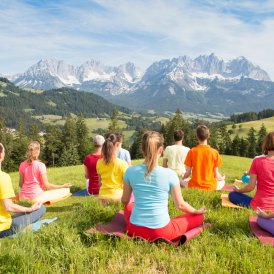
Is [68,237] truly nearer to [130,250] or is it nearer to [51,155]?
[130,250]

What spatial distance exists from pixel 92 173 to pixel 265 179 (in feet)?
23.4

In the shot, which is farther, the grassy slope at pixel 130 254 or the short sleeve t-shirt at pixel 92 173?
the short sleeve t-shirt at pixel 92 173

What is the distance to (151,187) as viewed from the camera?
6.46 meters

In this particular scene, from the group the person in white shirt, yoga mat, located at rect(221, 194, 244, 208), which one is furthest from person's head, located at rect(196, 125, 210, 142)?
the person in white shirt

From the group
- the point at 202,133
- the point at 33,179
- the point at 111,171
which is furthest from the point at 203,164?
the point at 33,179

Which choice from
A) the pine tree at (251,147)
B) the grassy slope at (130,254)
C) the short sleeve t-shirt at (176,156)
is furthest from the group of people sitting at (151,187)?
the pine tree at (251,147)

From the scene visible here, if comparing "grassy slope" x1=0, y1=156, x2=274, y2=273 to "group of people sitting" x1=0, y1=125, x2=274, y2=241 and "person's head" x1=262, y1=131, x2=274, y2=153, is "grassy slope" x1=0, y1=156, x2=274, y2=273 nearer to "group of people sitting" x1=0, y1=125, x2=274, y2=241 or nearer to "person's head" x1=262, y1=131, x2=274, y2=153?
"group of people sitting" x1=0, y1=125, x2=274, y2=241

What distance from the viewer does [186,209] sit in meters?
6.68

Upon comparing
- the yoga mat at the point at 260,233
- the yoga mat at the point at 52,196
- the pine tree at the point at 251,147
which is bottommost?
the pine tree at the point at 251,147

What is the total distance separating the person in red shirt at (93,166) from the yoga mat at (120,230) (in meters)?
5.19

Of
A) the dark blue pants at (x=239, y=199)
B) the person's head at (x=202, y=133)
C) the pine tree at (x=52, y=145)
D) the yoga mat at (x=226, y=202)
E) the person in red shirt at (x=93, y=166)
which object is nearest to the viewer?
the yoga mat at (x=226, y=202)

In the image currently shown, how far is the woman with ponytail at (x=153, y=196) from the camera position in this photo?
20.9 feet

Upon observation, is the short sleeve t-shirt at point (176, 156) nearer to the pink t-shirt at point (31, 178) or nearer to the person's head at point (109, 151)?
the person's head at point (109, 151)

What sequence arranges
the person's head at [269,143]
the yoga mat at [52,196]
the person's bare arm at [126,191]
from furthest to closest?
the yoga mat at [52,196] < the person's head at [269,143] < the person's bare arm at [126,191]
